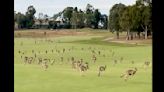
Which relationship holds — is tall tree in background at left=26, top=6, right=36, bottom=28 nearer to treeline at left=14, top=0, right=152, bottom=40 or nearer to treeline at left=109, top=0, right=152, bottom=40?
treeline at left=14, top=0, right=152, bottom=40

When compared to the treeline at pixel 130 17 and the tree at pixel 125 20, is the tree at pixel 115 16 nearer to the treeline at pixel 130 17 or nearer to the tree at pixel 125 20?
the treeline at pixel 130 17

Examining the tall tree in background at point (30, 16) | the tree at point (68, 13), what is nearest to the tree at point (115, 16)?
the tree at point (68, 13)

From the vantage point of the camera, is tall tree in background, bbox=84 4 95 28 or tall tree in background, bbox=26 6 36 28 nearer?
tall tree in background, bbox=26 6 36 28

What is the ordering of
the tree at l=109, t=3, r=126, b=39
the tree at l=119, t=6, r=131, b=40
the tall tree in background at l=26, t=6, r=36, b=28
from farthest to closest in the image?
the tree at l=109, t=3, r=126, b=39, the tree at l=119, t=6, r=131, b=40, the tall tree in background at l=26, t=6, r=36, b=28

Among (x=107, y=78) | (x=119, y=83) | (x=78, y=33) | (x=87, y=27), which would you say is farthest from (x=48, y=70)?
(x=78, y=33)

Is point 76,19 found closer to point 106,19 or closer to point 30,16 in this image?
point 106,19

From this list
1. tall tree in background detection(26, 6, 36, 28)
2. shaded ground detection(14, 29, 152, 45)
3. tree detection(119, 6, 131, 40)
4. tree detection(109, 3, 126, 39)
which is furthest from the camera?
shaded ground detection(14, 29, 152, 45)

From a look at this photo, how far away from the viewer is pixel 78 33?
23422 mm

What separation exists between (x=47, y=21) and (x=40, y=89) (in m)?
12.0

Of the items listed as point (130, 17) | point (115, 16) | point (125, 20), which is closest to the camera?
point (130, 17)

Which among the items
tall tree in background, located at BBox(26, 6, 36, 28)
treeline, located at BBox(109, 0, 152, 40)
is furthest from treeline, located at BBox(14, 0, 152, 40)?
tall tree in background, located at BBox(26, 6, 36, 28)

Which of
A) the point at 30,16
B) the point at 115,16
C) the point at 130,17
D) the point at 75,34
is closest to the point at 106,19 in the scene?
the point at 130,17

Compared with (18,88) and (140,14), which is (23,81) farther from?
(140,14)

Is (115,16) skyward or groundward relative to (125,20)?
skyward
